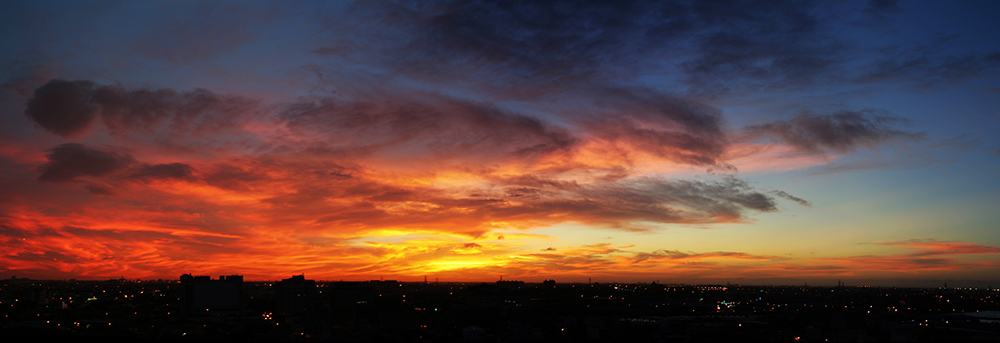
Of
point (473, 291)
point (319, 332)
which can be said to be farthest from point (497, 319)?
point (473, 291)

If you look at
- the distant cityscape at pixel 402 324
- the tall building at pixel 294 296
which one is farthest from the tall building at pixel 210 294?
the tall building at pixel 294 296

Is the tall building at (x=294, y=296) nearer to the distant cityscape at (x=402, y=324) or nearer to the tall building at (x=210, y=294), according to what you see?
the distant cityscape at (x=402, y=324)

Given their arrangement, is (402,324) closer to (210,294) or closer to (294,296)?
(294,296)

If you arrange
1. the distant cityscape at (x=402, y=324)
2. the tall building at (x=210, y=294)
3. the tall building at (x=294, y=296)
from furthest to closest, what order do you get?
the tall building at (x=210, y=294), the tall building at (x=294, y=296), the distant cityscape at (x=402, y=324)

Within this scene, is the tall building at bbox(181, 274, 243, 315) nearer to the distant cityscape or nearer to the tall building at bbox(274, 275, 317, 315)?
the distant cityscape

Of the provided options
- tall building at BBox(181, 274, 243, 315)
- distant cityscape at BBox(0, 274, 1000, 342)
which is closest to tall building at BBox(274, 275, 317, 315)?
distant cityscape at BBox(0, 274, 1000, 342)

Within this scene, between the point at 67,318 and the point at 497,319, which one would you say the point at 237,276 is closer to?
the point at 67,318

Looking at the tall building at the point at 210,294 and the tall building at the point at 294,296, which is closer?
the tall building at the point at 294,296
